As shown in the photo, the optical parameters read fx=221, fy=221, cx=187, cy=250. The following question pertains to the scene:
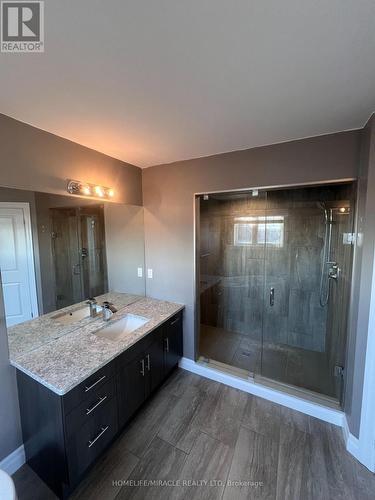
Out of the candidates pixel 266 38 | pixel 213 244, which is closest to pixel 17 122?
pixel 266 38

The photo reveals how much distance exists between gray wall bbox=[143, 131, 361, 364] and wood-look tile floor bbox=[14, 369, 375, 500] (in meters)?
0.79

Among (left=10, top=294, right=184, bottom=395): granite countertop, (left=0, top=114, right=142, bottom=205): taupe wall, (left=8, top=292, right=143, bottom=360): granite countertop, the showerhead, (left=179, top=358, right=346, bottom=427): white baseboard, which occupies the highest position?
(left=0, top=114, right=142, bottom=205): taupe wall

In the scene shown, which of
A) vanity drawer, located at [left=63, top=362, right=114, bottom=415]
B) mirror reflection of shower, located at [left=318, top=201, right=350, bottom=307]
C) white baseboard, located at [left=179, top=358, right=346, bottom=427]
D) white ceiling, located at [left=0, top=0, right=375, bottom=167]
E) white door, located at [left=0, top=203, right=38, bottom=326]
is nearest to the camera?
white ceiling, located at [left=0, top=0, right=375, bottom=167]

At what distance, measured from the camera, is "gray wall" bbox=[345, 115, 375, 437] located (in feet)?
4.84

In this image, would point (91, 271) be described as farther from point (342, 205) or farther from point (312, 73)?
point (342, 205)

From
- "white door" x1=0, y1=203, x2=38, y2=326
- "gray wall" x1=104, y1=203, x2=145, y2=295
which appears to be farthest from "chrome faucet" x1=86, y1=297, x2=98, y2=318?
"white door" x1=0, y1=203, x2=38, y2=326

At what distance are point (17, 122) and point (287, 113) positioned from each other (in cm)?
182

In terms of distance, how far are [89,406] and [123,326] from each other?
88 centimetres

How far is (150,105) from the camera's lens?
1.35 meters

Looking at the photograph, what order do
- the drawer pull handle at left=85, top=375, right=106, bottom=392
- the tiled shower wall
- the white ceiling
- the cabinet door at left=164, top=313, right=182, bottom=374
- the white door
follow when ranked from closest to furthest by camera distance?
the white ceiling < the drawer pull handle at left=85, top=375, right=106, bottom=392 < the white door < the cabinet door at left=164, top=313, right=182, bottom=374 < the tiled shower wall

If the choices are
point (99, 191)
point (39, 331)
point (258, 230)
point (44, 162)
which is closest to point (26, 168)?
point (44, 162)

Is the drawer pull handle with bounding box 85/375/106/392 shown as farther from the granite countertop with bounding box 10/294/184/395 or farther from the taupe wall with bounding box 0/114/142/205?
the taupe wall with bounding box 0/114/142/205

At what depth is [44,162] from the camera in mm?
1681

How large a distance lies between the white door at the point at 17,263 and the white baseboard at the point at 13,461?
35.2 inches
